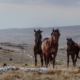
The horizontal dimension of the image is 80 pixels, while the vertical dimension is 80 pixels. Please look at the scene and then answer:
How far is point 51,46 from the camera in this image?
21.5 meters

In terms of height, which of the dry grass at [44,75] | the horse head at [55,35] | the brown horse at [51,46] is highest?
the horse head at [55,35]

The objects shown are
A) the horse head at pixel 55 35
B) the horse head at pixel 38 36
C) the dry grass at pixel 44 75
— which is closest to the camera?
the dry grass at pixel 44 75

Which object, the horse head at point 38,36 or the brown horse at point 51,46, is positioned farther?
the horse head at point 38,36

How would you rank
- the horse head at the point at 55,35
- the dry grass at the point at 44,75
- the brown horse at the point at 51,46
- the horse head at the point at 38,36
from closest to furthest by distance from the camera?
the dry grass at the point at 44,75 < the horse head at the point at 55,35 < the brown horse at the point at 51,46 < the horse head at the point at 38,36

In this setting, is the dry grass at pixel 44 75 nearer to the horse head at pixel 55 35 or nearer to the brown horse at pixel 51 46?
the horse head at pixel 55 35

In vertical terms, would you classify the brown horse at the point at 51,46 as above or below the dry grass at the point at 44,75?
above

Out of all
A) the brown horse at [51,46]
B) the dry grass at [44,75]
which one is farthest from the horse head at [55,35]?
the dry grass at [44,75]

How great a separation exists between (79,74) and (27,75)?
2.42 m

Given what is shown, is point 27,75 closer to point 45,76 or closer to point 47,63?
point 45,76

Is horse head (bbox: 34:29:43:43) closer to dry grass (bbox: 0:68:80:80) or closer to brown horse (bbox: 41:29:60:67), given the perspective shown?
brown horse (bbox: 41:29:60:67)

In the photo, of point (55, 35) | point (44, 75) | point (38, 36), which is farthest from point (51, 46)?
point (44, 75)

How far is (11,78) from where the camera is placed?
13648 millimetres

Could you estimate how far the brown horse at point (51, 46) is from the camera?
2094cm

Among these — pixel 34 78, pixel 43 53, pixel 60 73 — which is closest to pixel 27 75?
pixel 34 78
